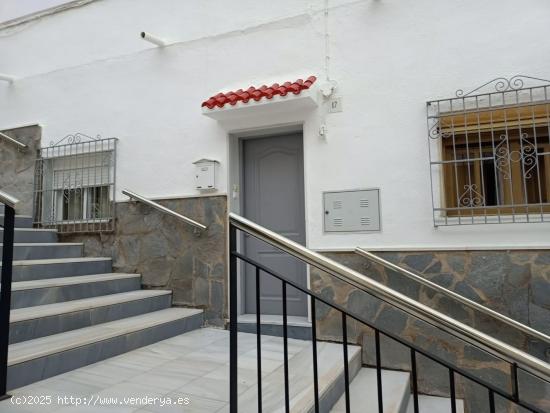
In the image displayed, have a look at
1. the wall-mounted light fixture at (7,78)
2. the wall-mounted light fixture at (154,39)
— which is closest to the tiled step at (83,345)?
the wall-mounted light fixture at (154,39)

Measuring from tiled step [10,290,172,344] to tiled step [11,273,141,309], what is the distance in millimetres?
55

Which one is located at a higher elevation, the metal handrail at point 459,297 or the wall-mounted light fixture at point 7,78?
the wall-mounted light fixture at point 7,78

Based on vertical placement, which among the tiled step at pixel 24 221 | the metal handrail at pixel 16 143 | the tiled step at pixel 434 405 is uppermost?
the metal handrail at pixel 16 143

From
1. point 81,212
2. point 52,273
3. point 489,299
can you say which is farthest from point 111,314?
point 489,299

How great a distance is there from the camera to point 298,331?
3549 millimetres

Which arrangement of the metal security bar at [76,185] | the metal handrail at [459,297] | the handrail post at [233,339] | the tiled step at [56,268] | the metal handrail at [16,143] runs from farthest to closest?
the metal handrail at [16,143]
the metal security bar at [76,185]
the tiled step at [56,268]
the metal handrail at [459,297]
the handrail post at [233,339]

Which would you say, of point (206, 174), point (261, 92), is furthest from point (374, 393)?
point (261, 92)

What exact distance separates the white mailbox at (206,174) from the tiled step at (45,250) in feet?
5.42

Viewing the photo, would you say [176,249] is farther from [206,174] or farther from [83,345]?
[83,345]

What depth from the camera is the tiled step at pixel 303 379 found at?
218 centimetres

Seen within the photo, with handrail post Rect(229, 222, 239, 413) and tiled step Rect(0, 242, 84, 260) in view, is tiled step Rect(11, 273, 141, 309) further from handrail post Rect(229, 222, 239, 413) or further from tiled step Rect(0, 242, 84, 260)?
handrail post Rect(229, 222, 239, 413)

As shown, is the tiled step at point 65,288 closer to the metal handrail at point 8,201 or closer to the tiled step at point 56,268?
the tiled step at point 56,268

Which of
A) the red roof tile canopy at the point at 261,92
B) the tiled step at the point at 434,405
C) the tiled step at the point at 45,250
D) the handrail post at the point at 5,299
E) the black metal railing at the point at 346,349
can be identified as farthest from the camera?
the tiled step at the point at 45,250

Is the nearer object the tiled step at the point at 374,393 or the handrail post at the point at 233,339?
the handrail post at the point at 233,339
